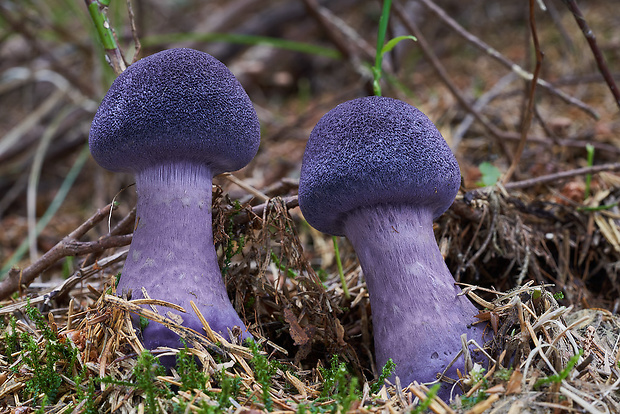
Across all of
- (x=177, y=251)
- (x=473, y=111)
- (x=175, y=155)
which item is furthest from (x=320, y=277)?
(x=473, y=111)

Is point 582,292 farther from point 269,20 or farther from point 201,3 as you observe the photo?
point 201,3

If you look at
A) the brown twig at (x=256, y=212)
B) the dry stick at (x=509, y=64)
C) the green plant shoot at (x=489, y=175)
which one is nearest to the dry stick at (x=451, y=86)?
the dry stick at (x=509, y=64)

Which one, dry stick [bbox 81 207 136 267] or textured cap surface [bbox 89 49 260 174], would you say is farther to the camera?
dry stick [bbox 81 207 136 267]

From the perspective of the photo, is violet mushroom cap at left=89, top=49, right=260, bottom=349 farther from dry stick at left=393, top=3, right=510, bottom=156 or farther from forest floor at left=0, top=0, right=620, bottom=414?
dry stick at left=393, top=3, right=510, bottom=156

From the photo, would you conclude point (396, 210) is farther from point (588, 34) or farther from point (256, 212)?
point (588, 34)

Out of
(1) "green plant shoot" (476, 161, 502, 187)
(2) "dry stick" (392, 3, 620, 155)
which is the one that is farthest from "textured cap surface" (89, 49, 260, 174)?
(2) "dry stick" (392, 3, 620, 155)

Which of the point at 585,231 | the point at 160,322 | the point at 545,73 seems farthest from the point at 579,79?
the point at 160,322

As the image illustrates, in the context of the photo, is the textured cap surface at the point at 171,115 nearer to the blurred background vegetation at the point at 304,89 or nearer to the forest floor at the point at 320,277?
the forest floor at the point at 320,277
